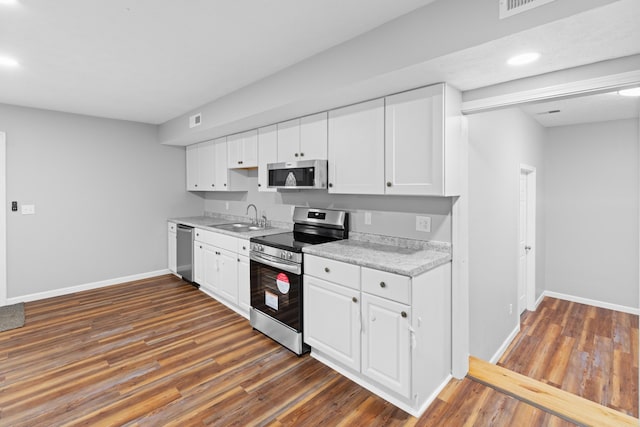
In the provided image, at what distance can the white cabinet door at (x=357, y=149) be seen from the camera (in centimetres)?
254

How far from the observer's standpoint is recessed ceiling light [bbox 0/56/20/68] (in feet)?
8.30

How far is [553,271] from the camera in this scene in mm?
4895

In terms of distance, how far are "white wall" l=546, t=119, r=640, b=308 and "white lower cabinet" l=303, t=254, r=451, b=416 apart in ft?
11.5

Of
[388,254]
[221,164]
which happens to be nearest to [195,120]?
[221,164]

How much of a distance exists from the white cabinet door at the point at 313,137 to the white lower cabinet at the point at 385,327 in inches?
39.8

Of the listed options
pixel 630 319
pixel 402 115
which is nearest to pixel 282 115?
pixel 402 115

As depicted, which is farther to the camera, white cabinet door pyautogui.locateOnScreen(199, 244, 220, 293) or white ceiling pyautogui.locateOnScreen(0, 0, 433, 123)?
white cabinet door pyautogui.locateOnScreen(199, 244, 220, 293)

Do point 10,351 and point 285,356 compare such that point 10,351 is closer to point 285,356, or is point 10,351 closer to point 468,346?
point 285,356

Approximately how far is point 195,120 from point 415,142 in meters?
2.92

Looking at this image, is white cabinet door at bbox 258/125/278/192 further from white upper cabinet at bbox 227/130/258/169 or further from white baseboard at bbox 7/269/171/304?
white baseboard at bbox 7/269/171/304

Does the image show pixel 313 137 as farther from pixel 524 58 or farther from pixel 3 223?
pixel 3 223

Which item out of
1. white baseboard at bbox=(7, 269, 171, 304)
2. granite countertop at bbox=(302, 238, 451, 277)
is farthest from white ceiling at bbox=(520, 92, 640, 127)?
white baseboard at bbox=(7, 269, 171, 304)

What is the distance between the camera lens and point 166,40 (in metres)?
2.25

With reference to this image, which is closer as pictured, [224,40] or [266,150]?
[224,40]
